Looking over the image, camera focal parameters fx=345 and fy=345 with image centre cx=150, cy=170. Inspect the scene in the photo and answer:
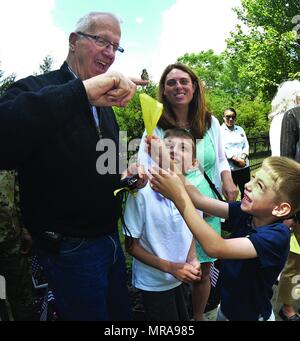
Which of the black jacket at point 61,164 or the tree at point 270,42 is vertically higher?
the tree at point 270,42

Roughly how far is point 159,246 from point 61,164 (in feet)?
2.78

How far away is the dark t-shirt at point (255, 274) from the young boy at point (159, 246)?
276mm

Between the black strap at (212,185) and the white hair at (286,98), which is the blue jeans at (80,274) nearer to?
the black strap at (212,185)

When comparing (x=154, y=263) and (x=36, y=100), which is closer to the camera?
(x=36, y=100)

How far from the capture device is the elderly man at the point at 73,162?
1396mm

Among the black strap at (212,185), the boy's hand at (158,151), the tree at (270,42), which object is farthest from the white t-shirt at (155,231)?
the tree at (270,42)

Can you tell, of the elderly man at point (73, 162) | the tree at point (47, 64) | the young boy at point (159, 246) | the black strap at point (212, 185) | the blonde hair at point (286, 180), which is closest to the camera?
the elderly man at point (73, 162)

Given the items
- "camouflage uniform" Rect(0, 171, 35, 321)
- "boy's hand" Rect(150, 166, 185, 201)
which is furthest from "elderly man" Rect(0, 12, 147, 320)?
"camouflage uniform" Rect(0, 171, 35, 321)

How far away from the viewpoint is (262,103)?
21031 mm

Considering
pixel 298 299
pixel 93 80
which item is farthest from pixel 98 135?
pixel 298 299

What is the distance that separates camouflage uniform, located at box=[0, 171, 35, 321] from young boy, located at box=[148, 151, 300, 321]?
1138mm

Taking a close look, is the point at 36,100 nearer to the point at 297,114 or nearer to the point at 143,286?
the point at 143,286

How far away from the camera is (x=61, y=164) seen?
163cm
